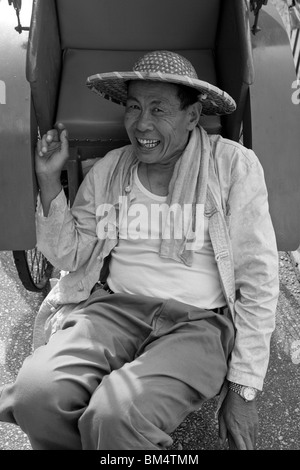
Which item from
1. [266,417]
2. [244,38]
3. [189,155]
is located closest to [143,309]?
[189,155]

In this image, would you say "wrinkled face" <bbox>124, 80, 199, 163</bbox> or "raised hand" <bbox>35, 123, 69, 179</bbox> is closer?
"wrinkled face" <bbox>124, 80, 199, 163</bbox>

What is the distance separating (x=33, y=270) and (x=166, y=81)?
1518mm

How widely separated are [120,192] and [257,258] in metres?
0.53

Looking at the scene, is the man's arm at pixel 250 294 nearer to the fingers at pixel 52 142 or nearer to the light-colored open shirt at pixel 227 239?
the light-colored open shirt at pixel 227 239

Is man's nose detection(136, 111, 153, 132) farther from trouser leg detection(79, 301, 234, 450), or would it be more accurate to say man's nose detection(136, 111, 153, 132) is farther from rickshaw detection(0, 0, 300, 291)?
trouser leg detection(79, 301, 234, 450)

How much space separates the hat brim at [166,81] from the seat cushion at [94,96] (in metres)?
0.08

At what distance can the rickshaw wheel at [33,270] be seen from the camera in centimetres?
243

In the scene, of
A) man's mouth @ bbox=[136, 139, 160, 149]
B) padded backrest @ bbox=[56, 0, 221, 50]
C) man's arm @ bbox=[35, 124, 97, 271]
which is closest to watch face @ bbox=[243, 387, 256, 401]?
man's arm @ bbox=[35, 124, 97, 271]

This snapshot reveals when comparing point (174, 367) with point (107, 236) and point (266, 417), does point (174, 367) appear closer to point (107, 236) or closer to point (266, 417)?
point (107, 236)

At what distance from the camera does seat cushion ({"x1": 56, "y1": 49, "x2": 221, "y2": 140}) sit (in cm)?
Result: 211

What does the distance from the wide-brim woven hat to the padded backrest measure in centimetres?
49

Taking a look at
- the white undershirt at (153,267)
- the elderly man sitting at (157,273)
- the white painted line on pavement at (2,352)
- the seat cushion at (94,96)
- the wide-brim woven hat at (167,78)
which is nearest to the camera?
the elderly man sitting at (157,273)

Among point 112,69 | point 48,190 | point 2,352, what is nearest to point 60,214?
point 48,190

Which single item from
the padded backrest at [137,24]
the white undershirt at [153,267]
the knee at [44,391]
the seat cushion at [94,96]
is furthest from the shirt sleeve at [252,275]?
the padded backrest at [137,24]
